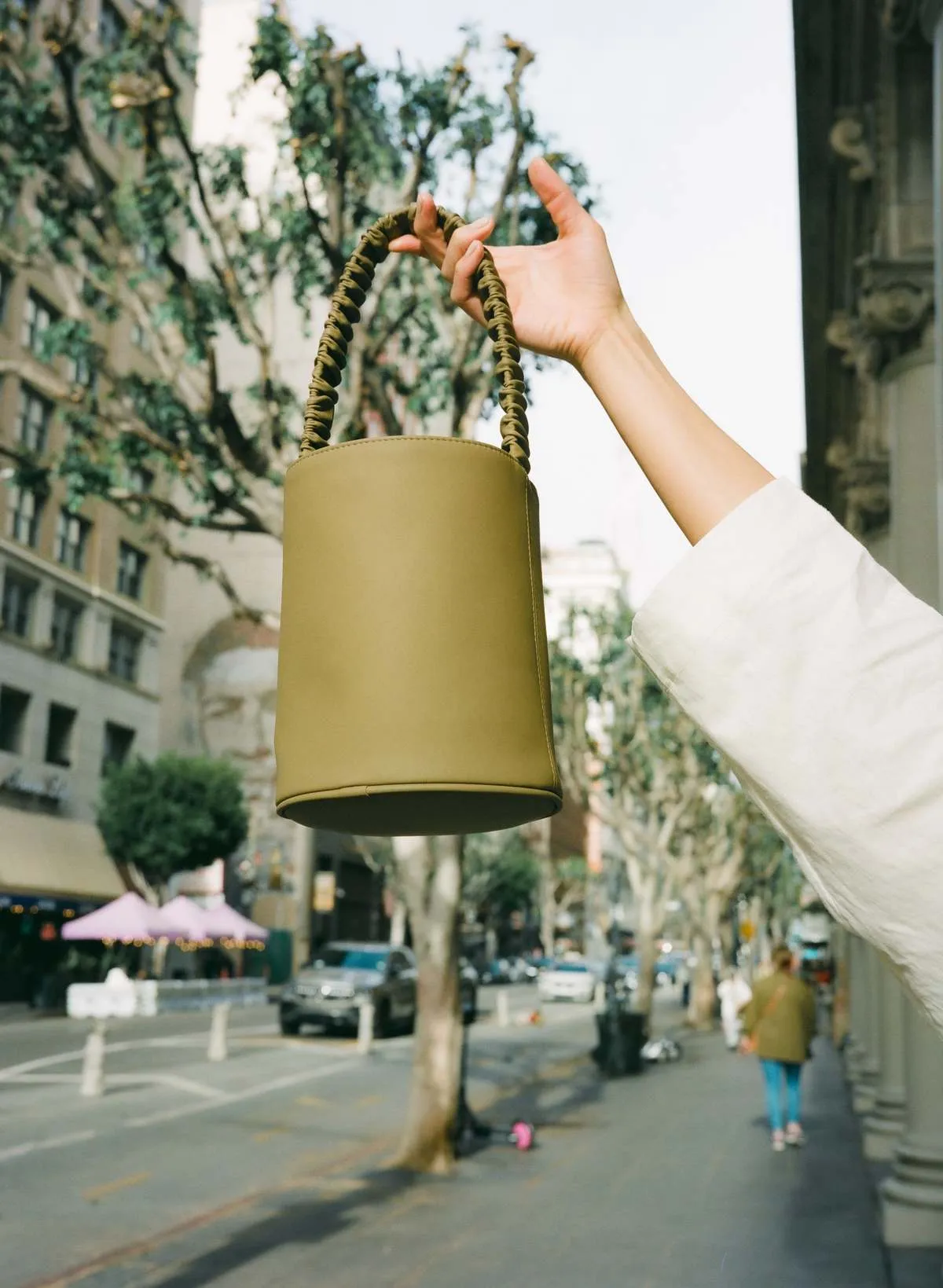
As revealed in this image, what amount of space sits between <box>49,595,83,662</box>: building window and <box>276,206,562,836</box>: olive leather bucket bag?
40374mm

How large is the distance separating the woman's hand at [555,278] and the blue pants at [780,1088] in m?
13.3

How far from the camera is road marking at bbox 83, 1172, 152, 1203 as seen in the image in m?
10.2

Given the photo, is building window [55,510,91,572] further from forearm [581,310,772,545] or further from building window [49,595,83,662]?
forearm [581,310,772,545]

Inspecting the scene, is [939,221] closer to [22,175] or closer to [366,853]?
[22,175]

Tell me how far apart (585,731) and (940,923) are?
3123 centimetres

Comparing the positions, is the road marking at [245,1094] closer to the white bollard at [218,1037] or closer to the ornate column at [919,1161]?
the white bollard at [218,1037]

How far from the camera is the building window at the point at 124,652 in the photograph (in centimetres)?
4559

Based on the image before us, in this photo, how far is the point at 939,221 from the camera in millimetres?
3400

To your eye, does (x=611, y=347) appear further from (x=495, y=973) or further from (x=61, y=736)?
(x=495, y=973)

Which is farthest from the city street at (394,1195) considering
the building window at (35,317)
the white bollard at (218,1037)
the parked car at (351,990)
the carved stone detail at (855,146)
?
the building window at (35,317)

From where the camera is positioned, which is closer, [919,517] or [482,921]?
[919,517]

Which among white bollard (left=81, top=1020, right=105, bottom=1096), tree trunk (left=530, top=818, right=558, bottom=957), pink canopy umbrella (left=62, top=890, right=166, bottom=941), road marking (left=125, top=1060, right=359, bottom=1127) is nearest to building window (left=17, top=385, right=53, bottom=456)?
pink canopy umbrella (left=62, top=890, right=166, bottom=941)

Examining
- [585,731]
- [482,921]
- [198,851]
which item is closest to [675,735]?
[585,731]

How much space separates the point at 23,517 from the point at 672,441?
132ft
